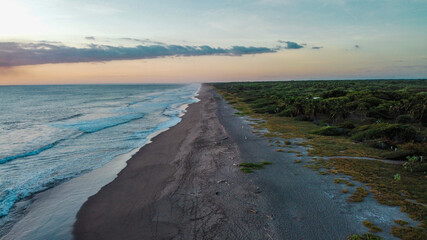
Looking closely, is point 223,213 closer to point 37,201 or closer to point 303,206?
point 303,206

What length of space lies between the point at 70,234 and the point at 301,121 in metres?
28.0

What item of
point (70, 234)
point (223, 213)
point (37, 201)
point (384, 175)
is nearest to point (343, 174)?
point (384, 175)

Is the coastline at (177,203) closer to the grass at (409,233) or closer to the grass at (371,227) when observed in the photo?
the grass at (371,227)

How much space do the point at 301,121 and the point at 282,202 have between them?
75.6 ft

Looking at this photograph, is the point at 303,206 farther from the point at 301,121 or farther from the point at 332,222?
the point at 301,121

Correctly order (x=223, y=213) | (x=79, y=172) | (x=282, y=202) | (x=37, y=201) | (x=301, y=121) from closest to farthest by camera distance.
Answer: (x=223, y=213) < (x=282, y=202) < (x=37, y=201) < (x=79, y=172) < (x=301, y=121)

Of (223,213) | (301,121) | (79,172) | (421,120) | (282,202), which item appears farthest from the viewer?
(301,121)

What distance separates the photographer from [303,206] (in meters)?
8.81

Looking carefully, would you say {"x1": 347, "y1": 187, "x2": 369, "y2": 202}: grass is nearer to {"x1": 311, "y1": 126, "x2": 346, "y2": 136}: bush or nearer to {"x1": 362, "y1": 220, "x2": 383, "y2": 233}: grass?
{"x1": 362, "y1": 220, "x2": 383, "y2": 233}: grass

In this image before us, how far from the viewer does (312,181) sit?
11.0m

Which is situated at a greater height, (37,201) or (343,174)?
(343,174)

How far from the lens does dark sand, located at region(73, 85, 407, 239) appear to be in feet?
24.9

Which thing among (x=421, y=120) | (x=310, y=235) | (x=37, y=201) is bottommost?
(x=37, y=201)

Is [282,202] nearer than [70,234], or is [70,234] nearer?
[70,234]
